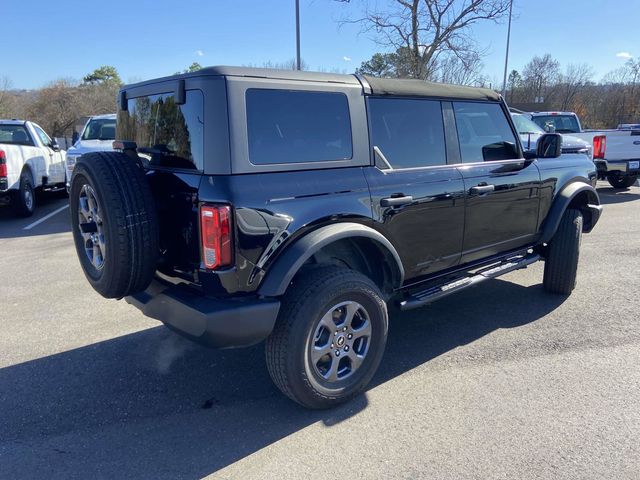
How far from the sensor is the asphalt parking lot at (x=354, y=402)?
2.57 meters

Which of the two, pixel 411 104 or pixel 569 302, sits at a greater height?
pixel 411 104

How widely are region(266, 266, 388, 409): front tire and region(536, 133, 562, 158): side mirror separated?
Answer: 2.40 meters

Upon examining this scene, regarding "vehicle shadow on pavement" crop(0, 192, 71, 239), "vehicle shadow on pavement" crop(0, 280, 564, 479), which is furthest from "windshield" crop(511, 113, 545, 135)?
"vehicle shadow on pavement" crop(0, 192, 71, 239)

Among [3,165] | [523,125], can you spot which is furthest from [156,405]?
[523,125]

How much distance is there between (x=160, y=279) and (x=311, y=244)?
1.02 meters

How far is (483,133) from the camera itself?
420 cm

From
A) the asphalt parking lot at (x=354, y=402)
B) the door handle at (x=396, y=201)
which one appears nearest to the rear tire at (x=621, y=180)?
the asphalt parking lot at (x=354, y=402)

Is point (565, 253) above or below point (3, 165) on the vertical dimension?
below

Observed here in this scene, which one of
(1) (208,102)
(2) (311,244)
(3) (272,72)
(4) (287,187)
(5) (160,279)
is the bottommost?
(5) (160,279)

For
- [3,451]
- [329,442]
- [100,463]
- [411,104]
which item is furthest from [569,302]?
[3,451]

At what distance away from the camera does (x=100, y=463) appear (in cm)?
257

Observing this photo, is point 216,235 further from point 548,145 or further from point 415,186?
point 548,145

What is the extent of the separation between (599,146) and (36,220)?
482 inches

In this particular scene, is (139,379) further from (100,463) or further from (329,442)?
(329,442)
